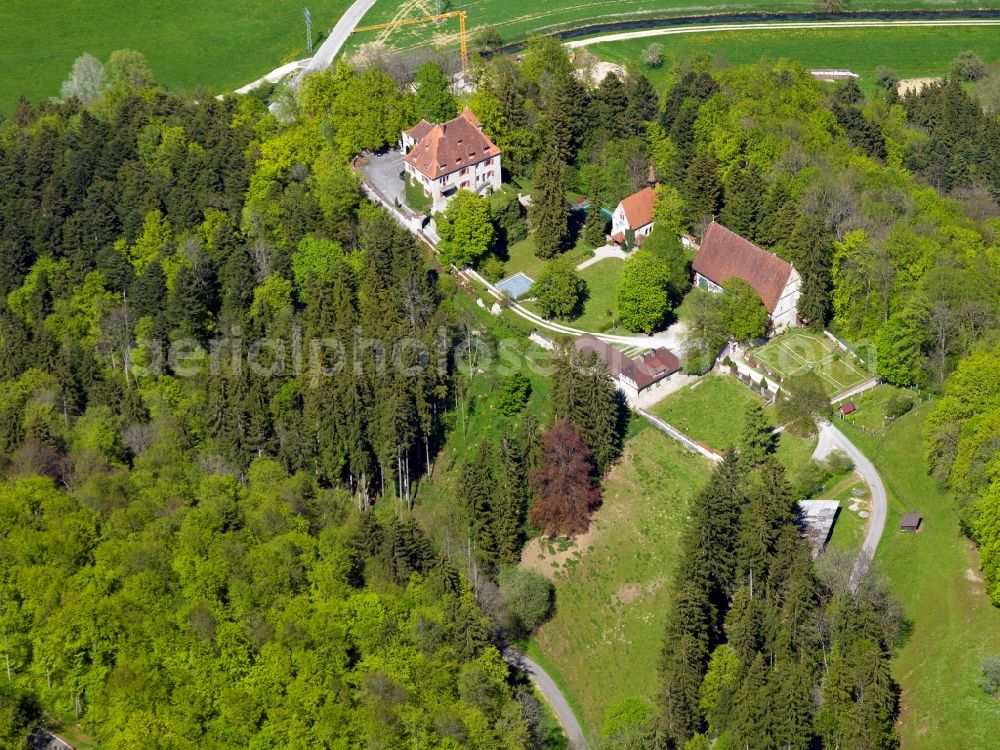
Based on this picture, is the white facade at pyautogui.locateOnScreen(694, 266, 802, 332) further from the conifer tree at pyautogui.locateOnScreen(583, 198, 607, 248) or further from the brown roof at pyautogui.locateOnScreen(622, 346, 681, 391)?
the conifer tree at pyautogui.locateOnScreen(583, 198, 607, 248)

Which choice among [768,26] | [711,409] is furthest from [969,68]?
[711,409]

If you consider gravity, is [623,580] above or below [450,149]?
below

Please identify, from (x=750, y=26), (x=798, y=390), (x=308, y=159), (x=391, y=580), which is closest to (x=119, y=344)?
(x=308, y=159)

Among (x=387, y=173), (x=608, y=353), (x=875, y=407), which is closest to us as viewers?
(x=875, y=407)

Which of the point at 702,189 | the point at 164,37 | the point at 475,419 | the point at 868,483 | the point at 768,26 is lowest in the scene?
the point at 868,483

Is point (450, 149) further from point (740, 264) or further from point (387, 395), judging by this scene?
point (740, 264)

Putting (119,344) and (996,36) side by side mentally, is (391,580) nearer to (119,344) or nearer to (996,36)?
(119,344)
